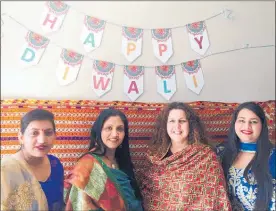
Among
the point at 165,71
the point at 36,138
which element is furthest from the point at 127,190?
the point at 165,71

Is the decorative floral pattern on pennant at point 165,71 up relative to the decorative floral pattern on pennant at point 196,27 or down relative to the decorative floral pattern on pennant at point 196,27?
down

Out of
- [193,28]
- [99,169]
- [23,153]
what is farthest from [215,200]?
[193,28]

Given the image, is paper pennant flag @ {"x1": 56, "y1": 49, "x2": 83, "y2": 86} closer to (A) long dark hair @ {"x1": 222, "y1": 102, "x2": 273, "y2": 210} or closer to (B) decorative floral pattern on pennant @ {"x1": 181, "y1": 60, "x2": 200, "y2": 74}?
(B) decorative floral pattern on pennant @ {"x1": 181, "y1": 60, "x2": 200, "y2": 74}

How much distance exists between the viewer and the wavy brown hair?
1619mm

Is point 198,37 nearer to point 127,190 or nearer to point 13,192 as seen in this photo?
point 127,190

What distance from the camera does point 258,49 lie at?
2.08 m

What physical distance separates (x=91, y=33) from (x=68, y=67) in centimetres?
27

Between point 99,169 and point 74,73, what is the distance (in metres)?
0.67

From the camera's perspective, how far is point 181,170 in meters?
1.49

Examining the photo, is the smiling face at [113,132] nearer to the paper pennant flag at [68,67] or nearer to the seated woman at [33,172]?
the seated woman at [33,172]

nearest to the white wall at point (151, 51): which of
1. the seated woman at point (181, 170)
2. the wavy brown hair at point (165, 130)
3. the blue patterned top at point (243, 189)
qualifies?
the wavy brown hair at point (165, 130)

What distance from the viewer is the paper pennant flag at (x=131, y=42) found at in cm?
182

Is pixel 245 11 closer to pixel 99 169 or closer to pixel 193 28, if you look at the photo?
pixel 193 28

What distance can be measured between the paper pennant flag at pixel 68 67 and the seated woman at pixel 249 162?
1027mm
